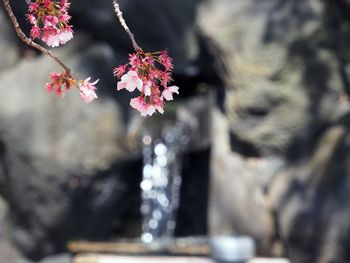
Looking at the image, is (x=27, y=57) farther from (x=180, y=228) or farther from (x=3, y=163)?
(x=180, y=228)

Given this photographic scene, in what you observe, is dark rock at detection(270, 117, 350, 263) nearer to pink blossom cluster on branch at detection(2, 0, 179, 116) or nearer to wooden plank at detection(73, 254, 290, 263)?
wooden plank at detection(73, 254, 290, 263)

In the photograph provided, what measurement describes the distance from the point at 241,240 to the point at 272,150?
2.42ft

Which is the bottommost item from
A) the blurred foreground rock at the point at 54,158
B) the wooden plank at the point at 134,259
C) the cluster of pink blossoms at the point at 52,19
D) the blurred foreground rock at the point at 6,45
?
the wooden plank at the point at 134,259

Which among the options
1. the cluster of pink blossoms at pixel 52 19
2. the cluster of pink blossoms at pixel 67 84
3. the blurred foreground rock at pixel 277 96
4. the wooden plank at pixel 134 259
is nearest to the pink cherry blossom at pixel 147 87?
the cluster of pink blossoms at pixel 67 84

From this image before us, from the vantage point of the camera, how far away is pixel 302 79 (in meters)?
5.33

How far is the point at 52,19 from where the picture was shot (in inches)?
82.3

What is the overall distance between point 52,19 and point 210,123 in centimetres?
423

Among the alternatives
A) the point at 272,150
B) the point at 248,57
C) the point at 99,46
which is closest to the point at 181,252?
the point at 272,150

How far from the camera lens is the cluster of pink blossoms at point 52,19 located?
203 centimetres

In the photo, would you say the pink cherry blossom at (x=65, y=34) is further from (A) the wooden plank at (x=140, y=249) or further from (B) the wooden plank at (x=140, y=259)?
(A) the wooden plank at (x=140, y=249)

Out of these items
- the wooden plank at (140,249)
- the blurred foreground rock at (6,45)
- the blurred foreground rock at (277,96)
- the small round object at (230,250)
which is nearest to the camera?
the small round object at (230,250)

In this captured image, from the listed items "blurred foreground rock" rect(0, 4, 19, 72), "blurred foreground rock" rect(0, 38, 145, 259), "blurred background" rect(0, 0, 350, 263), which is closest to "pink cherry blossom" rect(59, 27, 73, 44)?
"blurred background" rect(0, 0, 350, 263)

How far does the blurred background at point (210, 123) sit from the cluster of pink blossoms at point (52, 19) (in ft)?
9.86

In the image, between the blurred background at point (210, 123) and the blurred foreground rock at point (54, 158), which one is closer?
the blurred background at point (210, 123)
